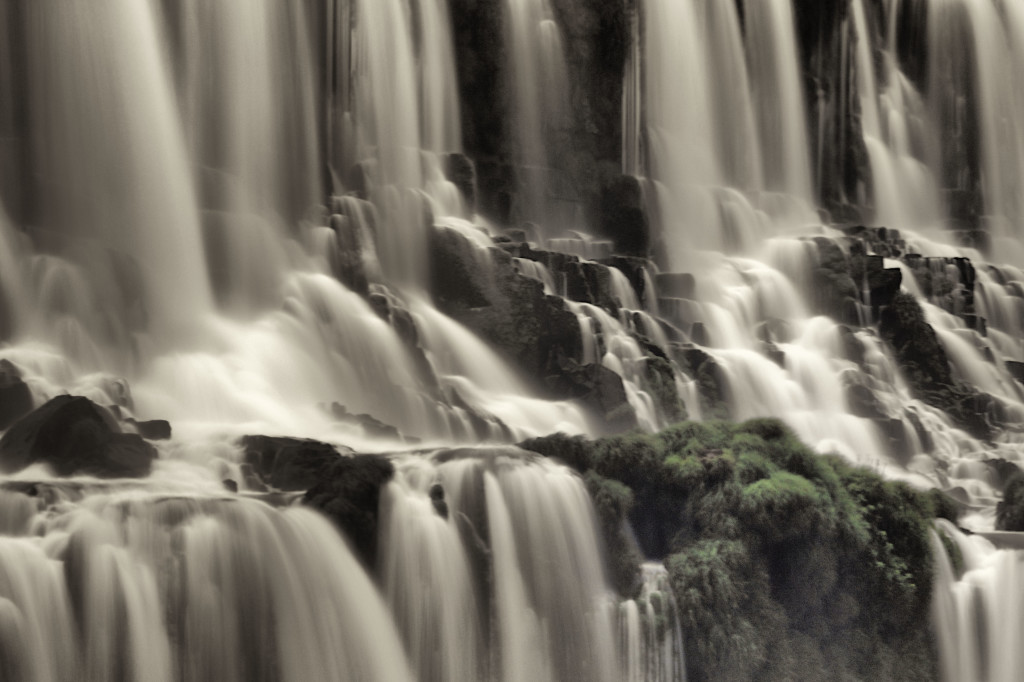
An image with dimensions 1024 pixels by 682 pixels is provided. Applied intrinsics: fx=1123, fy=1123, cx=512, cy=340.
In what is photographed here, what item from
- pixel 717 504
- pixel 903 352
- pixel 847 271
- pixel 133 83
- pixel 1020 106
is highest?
pixel 1020 106

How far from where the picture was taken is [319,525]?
11.1m

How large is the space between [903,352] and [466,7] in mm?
→ 12508

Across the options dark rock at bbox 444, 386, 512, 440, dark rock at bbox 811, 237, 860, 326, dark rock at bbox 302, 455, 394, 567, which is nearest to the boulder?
dark rock at bbox 444, 386, 512, 440

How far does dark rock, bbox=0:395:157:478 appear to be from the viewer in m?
11.9

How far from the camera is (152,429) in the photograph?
1357 centimetres

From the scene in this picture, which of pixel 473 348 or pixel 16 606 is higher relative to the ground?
pixel 473 348

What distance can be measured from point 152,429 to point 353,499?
3469 millimetres

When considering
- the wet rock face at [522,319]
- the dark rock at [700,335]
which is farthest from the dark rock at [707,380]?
the wet rock face at [522,319]

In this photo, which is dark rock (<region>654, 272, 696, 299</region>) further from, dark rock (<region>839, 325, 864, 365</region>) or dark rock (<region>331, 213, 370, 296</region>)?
dark rock (<region>331, 213, 370, 296</region>)

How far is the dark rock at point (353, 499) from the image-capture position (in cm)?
1134

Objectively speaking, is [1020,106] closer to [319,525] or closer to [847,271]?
[847,271]

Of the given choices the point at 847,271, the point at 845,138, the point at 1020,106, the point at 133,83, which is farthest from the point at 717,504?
the point at 1020,106

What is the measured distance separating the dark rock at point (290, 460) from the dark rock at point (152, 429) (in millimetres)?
1316

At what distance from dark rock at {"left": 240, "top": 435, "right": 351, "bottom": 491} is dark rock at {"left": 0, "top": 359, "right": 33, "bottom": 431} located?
114 inches
